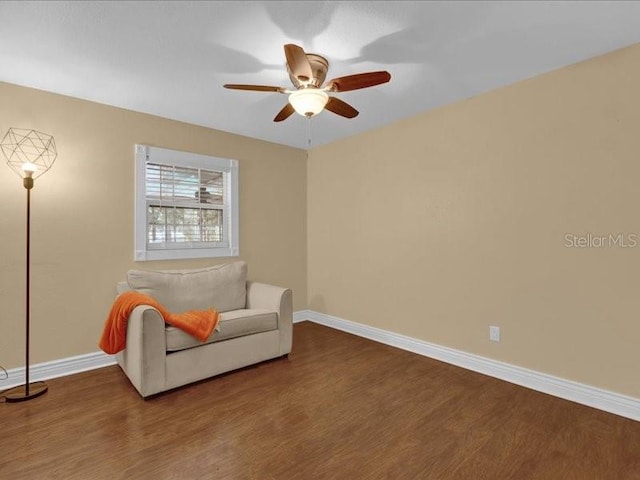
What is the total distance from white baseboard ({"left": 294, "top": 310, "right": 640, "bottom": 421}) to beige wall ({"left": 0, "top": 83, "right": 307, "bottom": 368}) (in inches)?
87.9

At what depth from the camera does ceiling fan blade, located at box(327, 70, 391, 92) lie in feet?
6.18

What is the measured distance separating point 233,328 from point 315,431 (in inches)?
43.8

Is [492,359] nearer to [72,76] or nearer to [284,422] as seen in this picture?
[284,422]

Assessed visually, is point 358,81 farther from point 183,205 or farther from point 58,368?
point 58,368

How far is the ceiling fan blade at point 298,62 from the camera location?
5.45 feet

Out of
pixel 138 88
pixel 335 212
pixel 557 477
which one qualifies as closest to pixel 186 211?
pixel 138 88

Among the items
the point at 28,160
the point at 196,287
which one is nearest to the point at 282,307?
the point at 196,287

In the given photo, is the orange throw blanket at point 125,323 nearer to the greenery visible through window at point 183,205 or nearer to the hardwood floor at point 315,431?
the hardwood floor at point 315,431

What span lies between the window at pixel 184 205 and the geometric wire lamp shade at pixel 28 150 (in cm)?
65

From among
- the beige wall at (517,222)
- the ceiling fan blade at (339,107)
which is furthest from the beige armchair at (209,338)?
the ceiling fan blade at (339,107)

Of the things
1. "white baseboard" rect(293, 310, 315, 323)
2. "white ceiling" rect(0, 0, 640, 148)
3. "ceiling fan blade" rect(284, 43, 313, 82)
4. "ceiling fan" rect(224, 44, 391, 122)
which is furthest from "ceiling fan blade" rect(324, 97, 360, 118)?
"white baseboard" rect(293, 310, 315, 323)

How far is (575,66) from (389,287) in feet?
7.80

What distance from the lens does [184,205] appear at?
11.2ft

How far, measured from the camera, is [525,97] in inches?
98.3
